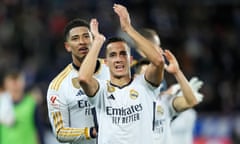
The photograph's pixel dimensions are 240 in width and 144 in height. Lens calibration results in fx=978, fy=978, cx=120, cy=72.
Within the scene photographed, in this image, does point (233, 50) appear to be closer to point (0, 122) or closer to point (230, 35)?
point (230, 35)

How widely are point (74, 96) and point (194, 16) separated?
1330cm

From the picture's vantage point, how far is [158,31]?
Answer: 830 inches

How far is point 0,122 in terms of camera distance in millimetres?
12922

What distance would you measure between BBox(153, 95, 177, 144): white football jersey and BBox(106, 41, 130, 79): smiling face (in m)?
0.77

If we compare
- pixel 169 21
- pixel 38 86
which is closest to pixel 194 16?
pixel 169 21

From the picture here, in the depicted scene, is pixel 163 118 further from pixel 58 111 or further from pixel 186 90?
pixel 58 111

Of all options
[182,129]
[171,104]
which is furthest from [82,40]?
[182,129]

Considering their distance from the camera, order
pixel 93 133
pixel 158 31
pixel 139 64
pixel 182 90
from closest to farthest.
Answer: pixel 93 133 → pixel 182 90 → pixel 139 64 → pixel 158 31

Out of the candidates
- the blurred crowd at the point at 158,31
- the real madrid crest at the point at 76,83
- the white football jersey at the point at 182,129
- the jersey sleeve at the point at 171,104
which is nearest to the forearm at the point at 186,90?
the jersey sleeve at the point at 171,104

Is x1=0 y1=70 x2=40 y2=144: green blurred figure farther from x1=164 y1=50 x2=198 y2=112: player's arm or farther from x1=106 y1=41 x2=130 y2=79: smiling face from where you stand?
x1=106 y1=41 x2=130 y2=79: smiling face

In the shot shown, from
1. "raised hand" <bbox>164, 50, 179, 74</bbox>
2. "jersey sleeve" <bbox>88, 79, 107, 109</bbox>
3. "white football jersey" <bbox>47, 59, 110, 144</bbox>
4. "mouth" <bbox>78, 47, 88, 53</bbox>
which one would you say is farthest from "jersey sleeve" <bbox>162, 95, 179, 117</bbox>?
"jersey sleeve" <bbox>88, 79, 107, 109</bbox>

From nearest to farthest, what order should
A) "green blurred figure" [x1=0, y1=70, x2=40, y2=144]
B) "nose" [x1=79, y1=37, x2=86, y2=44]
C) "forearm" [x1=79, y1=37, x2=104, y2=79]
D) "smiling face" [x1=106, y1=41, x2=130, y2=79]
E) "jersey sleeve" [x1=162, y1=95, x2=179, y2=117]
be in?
"forearm" [x1=79, y1=37, x2=104, y2=79], "smiling face" [x1=106, y1=41, x2=130, y2=79], "nose" [x1=79, y1=37, x2=86, y2=44], "jersey sleeve" [x1=162, y1=95, x2=179, y2=117], "green blurred figure" [x1=0, y1=70, x2=40, y2=144]

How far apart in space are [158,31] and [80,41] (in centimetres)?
1196

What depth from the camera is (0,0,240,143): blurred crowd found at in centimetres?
1988
